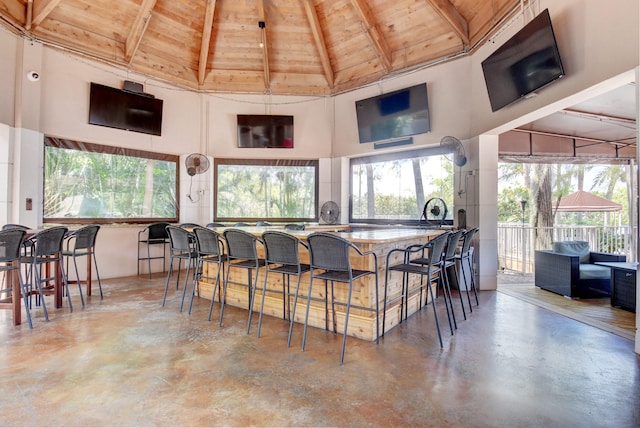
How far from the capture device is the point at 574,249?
15.7 feet

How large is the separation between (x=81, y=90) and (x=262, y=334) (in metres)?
5.04

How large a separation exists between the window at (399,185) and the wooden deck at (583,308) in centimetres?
150

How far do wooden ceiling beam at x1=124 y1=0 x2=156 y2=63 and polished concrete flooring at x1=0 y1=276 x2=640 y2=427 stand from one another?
4504 millimetres

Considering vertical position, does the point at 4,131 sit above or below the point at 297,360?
above

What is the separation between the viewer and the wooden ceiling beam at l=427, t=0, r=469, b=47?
4.82 metres

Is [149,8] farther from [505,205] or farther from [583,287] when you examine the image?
[505,205]

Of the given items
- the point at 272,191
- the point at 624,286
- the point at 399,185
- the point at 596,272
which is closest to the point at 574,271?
the point at 596,272

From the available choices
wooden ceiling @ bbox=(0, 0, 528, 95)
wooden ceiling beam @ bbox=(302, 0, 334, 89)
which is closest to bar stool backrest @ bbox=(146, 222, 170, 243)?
wooden ceiling @ bbox=(0, 0, 528, 95)

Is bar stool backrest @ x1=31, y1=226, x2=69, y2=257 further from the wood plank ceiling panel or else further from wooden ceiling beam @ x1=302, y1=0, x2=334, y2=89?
the wood plank ceiling panel

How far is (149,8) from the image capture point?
5082mm

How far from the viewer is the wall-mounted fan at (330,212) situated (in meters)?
6.38

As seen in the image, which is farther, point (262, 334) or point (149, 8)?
point (149, 8)

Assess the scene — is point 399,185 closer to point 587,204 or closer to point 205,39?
point 587,204

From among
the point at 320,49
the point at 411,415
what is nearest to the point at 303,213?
the point at 320,49
